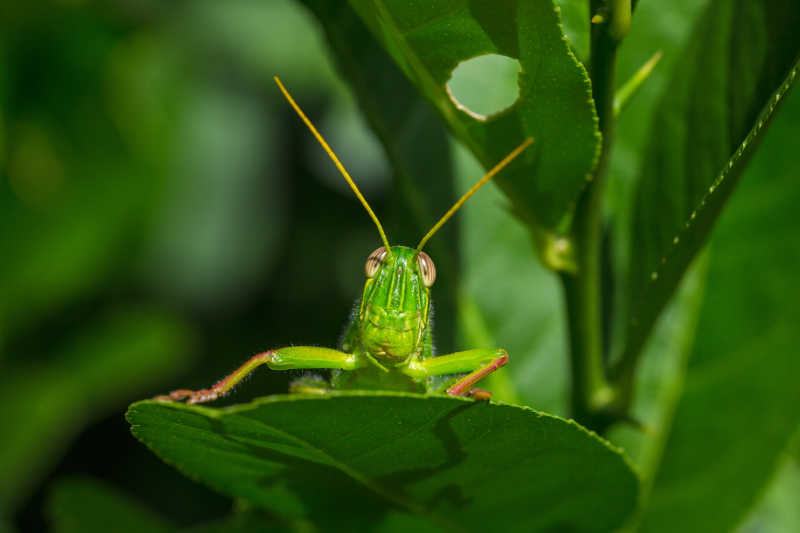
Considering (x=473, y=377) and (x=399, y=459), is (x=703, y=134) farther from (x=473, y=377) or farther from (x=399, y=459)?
(x=399, y=459)

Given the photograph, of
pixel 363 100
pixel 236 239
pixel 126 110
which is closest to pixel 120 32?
pixel 126 110

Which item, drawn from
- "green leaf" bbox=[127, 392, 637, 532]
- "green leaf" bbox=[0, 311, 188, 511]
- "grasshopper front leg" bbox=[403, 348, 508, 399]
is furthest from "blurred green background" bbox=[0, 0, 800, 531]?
"green leaf" bbox=[127, 392, 637, 532]

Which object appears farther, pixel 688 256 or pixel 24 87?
pixel 24 87

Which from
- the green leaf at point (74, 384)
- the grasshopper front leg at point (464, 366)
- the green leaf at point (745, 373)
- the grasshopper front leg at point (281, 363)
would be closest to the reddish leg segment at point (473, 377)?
the grasshopper front leg at point (464, 366)

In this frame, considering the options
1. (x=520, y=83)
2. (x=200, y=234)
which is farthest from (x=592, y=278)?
(x=200, y=234)

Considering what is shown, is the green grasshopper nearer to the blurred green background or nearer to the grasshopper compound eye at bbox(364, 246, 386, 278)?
the grasshopper compound eye at bbox(364, 246, 386, 278)

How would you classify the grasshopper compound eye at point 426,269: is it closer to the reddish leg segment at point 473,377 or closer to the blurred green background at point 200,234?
the blurred green background at point 200,234

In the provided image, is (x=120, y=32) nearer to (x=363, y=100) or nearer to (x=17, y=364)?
(x=17, y=364)
